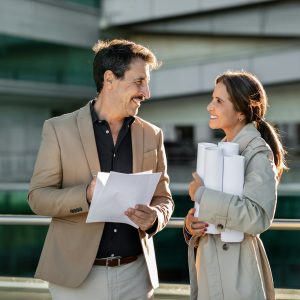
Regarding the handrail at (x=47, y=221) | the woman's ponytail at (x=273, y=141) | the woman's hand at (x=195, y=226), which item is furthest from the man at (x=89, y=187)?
the handrail at (x=47, y=221)

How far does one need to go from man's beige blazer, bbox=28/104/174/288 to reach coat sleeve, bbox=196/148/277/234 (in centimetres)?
34

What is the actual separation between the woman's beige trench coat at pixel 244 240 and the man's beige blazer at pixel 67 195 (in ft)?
0.91

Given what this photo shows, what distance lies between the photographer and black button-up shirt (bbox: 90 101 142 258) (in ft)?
11.0

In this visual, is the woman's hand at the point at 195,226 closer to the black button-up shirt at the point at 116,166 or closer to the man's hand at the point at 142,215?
the man's hand at the point at 142,215

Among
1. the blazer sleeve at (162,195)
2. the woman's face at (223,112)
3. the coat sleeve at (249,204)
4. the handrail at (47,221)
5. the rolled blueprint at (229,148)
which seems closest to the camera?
the coat sleeve at (249,204)

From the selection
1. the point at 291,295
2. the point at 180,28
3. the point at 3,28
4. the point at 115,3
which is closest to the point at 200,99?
the point at 180,28

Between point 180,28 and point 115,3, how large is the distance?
2.58 m

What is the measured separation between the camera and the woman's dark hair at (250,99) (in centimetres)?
325

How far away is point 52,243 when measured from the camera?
133 inches

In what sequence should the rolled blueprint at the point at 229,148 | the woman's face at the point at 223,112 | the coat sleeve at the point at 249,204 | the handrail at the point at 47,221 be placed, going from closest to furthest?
the coat sleeve at the point at 249,204, the rolled blueprint at the point at 229,148, the woman's face at the point at 223,112, the handrail at the point at 47,221

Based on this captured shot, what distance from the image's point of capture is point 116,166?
3.42 meters

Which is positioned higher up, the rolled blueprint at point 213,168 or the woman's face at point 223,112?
the woman's face at point 223,112

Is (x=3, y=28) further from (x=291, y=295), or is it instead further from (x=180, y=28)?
(x=291, y=295)

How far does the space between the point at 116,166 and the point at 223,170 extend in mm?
566
